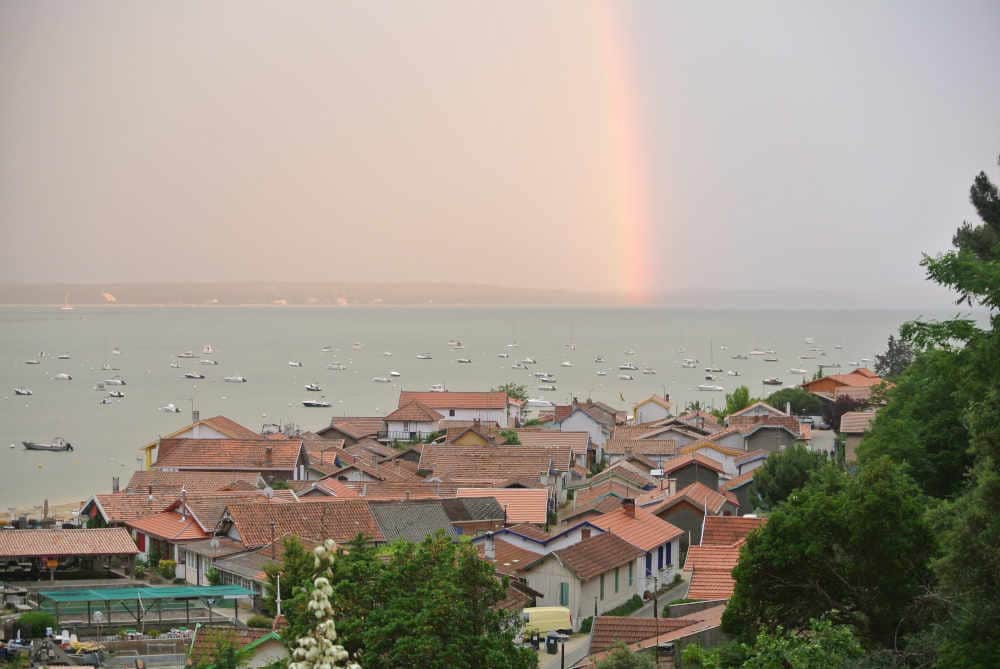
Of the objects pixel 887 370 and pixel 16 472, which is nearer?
pixel 16 472

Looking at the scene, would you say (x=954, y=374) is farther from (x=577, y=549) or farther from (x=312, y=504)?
(x=312, y=504)

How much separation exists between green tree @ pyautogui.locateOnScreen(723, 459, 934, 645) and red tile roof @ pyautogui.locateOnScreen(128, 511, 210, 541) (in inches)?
655

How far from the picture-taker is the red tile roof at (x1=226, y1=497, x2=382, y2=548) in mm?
26688

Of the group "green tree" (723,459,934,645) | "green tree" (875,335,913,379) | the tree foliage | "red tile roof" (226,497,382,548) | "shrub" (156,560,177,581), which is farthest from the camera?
"green tree" (875,335,913,379)

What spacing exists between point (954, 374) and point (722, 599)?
6757mm

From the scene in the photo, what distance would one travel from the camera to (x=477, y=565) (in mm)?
13445

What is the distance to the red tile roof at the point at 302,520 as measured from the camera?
26.7 m

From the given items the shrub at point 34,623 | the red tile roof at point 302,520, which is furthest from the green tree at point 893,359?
the shrub at point 34,623

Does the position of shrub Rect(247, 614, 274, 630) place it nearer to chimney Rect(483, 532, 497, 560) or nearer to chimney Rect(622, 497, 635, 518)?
chimney Rect(483, 532, 497, 560)

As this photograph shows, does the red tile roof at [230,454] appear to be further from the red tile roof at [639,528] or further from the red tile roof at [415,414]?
the red tile roof at [639,528]

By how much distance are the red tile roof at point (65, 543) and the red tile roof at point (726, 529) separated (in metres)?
12.3

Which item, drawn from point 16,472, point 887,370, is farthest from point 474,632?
point 887,370

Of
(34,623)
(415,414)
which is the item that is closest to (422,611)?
(34,623)

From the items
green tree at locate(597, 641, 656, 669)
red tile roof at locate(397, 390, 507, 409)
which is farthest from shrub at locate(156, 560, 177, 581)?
red tile roof at locate(397, 390, 507, 409)
